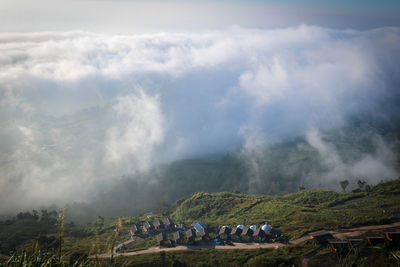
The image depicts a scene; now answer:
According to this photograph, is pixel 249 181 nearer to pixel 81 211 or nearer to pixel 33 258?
pixel 81 211

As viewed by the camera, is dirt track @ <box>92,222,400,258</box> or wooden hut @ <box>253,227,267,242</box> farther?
wooden hut @ <box>253,227,267,242</box>

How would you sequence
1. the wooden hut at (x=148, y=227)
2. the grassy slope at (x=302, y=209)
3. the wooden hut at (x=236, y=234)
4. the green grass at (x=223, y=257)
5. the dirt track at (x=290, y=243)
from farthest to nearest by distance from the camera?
the wooden hut at (x=148, y=227), the grassy slope at (x=302, y=209), the wooden hut at (x=236, y=234), the dirt track at (x=290, y=243), the green grass at (x=223, y=257)

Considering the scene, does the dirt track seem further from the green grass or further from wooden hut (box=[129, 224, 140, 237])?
wooden hut (box=[129, 224, 140, 237])

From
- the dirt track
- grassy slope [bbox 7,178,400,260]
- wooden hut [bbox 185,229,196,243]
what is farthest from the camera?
grassy slope [bbox 7,178,400,260]

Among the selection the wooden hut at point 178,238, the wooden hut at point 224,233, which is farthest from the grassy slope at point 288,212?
the wooden hut at point 224,233

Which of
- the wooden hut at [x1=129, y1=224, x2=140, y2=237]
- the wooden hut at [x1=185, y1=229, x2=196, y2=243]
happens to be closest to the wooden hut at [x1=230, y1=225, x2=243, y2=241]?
the wooden hut at [x1=185, y1=229, x2=196, y2=243]

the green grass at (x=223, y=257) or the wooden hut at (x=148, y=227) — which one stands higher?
the wooden hut at (x=148, y=227)

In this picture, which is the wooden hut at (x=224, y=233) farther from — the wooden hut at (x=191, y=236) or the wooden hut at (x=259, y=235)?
the wooden hut at (x=259, y=235)

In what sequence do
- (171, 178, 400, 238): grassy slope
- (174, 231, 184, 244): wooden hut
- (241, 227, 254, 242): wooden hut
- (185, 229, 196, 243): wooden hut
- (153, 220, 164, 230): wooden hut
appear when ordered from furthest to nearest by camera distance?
(153, 220, 164, 230): wooden hut
(174, 231, 184, 244): wooden hut
(171, 178, 400, 238): grassy slope
(185, 229, 196, 243): wooden hut
(241, 227, 254, 242): wooden hut
